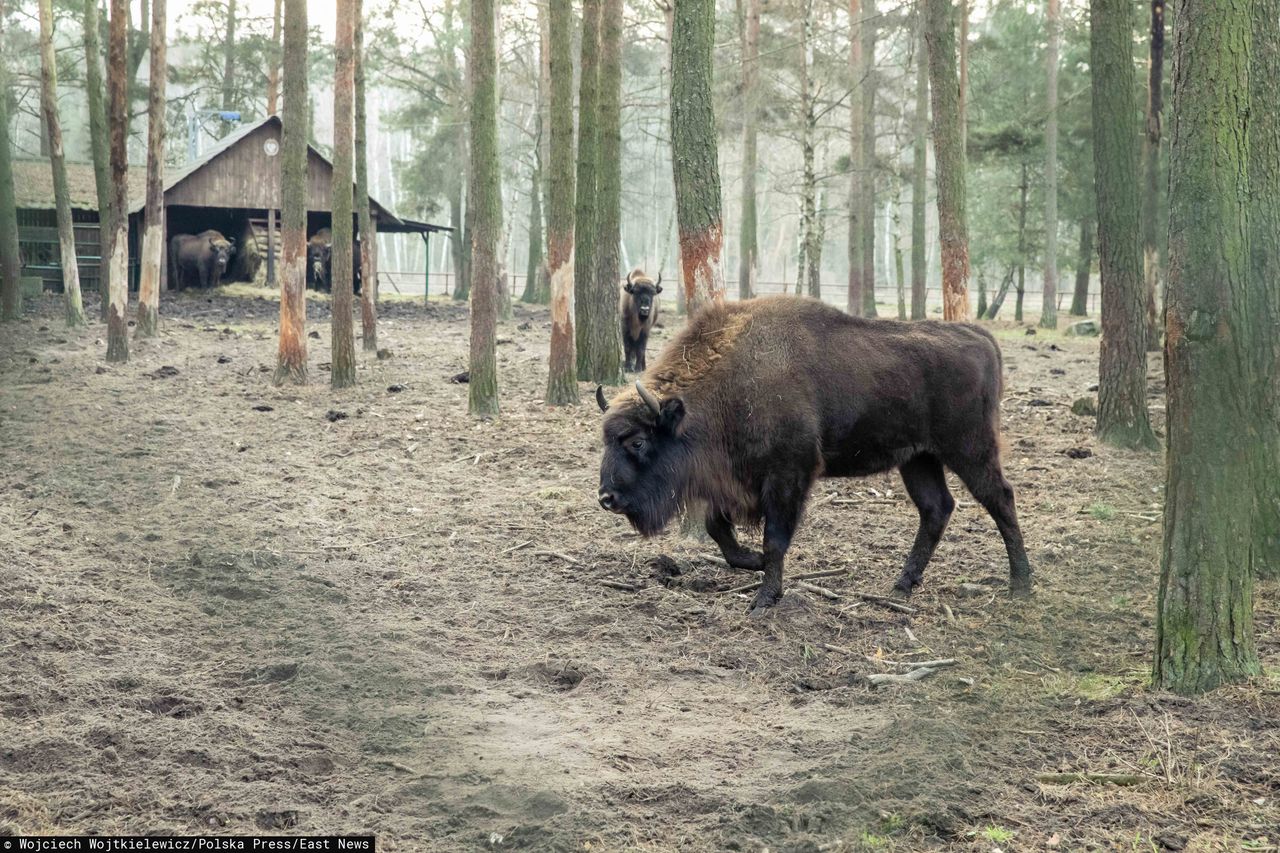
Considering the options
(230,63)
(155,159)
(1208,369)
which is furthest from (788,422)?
(230,63)

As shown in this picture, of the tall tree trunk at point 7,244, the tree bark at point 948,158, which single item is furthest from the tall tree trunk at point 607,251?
the tall tree trunk at point 7,244

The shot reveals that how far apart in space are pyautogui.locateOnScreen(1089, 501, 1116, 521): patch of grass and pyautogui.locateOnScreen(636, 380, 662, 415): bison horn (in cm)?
418

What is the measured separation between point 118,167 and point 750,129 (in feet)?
62.6

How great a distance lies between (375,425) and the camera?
1338cm

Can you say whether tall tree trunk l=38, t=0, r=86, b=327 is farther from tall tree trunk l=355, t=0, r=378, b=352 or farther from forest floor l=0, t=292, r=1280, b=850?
forest floor l=0, t=292, r=1280, b=850

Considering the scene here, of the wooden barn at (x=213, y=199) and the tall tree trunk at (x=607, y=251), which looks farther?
the wooden barn at (x=213, y=199)

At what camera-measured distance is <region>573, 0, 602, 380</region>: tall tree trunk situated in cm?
1423

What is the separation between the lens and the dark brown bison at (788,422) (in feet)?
24.3

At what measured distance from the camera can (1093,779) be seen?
4.49 meters

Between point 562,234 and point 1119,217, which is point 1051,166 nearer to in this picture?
point 1119,217

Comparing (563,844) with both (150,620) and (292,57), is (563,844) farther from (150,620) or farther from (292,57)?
(292,57)

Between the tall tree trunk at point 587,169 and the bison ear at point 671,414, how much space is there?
7.24m

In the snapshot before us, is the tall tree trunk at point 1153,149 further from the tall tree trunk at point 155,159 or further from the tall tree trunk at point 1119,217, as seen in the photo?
the tall tree trunk at point 155,159

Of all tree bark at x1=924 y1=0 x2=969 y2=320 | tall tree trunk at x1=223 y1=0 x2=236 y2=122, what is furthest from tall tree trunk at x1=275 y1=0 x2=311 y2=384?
tall tree trunk at x1=223 y1=0 x2=236 y2=122
